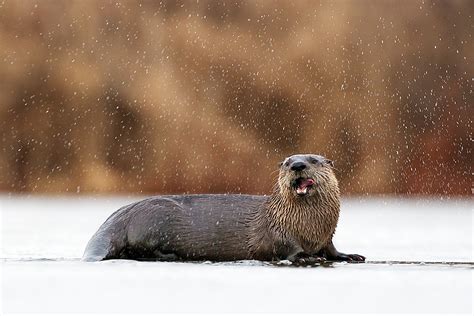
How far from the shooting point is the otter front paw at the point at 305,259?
5914mm

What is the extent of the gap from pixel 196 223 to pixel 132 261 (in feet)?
1.59

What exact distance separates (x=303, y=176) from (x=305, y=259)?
422mm

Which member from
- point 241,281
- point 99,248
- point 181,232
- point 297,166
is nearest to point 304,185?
point 297,166

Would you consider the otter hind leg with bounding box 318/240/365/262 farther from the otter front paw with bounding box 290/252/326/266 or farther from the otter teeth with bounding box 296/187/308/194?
the otter teeth with bounding box 296/187/308/194

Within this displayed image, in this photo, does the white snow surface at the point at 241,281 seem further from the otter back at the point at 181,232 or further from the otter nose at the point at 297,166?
the otter nose at the point at 297,166

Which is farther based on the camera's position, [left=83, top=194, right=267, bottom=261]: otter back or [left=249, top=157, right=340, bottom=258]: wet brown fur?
[left=83, top=194, right=267, bottom=261]: otter back

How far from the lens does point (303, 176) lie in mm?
6156

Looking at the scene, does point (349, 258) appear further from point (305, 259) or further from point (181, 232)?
point (181, 232)

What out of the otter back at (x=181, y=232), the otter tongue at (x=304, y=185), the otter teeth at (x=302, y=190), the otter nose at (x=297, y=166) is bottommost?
the otter back at (x=181, y=232)

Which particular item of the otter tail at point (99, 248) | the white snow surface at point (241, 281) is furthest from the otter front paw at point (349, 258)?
the otter tail at point (99, 248)

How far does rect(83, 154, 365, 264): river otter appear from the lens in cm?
614

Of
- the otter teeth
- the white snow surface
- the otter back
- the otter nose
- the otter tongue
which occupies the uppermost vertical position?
the otter nose

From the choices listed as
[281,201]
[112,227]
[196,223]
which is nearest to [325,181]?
[281,201]

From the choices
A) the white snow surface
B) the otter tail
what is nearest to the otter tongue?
the white snow surface
